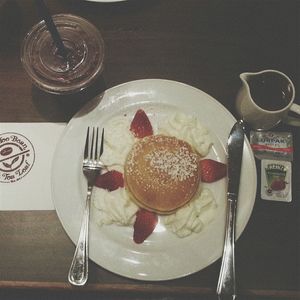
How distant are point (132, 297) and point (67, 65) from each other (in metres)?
0.77

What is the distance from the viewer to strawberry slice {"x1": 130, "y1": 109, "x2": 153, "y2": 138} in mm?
1171

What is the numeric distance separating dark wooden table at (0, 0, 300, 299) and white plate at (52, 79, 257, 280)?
0.05m

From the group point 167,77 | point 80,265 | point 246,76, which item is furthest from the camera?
point 167,77

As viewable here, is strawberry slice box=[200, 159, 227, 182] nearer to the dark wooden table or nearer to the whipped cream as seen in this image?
the whipped cream

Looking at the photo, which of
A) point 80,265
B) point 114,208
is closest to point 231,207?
point 114,208

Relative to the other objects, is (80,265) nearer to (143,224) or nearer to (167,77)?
(143,224)

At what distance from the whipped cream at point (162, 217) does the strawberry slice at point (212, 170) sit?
0.11 ft

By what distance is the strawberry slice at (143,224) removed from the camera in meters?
1.05

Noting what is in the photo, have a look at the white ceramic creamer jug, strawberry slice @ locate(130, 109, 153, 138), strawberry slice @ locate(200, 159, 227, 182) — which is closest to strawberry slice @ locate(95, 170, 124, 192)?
strawberry slice @ locate(130, 109, 153, 138)

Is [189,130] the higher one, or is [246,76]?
[246,76]

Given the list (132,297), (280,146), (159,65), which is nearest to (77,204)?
(132,297)

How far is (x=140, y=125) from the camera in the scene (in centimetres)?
117

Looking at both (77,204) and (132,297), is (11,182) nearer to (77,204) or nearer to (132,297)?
(77,204)

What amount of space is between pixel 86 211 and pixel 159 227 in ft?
0.72
